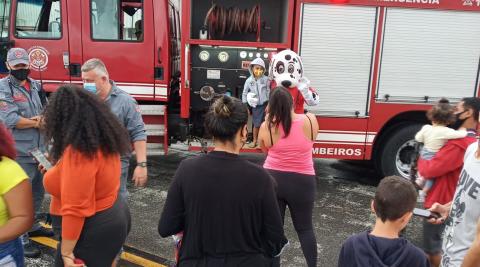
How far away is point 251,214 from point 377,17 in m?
4.44

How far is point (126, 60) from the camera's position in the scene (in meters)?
5.75

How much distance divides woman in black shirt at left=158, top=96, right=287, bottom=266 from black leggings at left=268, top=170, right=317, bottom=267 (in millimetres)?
1163

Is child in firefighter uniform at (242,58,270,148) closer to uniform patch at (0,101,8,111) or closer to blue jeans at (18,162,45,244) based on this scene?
blue jeans at (18,162,45,244)

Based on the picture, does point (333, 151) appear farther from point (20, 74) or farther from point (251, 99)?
point (20, 74)

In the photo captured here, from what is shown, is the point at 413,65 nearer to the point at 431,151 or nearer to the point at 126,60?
the point at 431,151

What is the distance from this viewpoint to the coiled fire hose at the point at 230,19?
19.8 feet

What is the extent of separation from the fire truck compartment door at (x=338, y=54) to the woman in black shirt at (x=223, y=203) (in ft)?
12.8

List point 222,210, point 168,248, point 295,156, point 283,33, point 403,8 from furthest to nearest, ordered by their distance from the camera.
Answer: point 283,33, point 403,8, point 168,248, point 295,156, point 222,210

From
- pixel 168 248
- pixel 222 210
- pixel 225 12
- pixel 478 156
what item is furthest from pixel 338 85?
pixel 222 210

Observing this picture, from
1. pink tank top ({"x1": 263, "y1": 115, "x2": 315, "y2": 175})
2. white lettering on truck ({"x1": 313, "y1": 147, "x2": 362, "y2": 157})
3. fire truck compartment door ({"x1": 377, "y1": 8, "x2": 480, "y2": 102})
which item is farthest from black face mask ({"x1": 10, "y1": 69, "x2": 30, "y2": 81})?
fire truck compartment door ({"x1": 377, "y1": 8, "x2": 480, "y2": 102})

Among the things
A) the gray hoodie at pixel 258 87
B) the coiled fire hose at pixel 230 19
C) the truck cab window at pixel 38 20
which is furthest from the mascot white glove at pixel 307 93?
the truck cab window at pixel 38 20

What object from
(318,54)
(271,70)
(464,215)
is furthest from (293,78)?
(464,215)

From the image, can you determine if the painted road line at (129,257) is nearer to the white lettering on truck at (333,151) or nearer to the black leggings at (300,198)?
the black leggings at (300,198)

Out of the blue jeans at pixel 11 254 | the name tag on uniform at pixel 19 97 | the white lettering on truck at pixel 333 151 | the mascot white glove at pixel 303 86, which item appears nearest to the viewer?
the blue jeans at pixel 11 254
